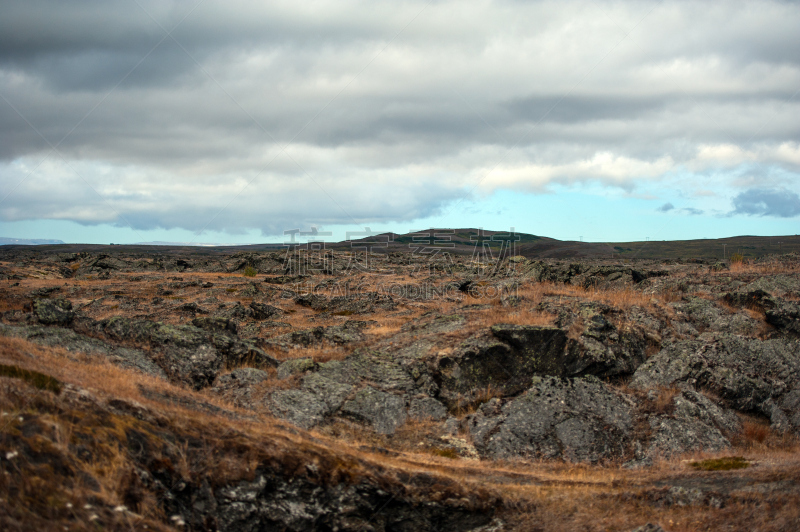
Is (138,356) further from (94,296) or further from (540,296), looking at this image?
(94,296)

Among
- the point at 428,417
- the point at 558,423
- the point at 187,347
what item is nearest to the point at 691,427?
the point at 558,423

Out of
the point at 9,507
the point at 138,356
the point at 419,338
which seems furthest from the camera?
the point at 419,338

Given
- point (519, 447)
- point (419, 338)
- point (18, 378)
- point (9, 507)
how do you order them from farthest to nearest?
point (419, 338), point (519, 447), point (18, 378), point (9, 507)

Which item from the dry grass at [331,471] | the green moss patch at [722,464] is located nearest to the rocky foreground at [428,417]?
the dry grass at [331,471]

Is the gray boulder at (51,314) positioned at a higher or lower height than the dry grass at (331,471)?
higher

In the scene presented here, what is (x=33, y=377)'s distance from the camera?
911 centimetres

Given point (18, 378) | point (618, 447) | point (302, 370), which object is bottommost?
point (618, 447)

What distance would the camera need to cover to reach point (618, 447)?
Result: 50.4ft

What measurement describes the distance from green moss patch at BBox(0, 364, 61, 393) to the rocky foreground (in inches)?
2.2

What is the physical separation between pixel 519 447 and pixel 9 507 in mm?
12678

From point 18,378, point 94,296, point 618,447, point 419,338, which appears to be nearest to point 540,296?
point 419,338

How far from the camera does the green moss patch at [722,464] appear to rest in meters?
13.7

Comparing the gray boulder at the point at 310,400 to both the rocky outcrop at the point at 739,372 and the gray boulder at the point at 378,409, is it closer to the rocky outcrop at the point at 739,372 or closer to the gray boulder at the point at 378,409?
the gray boulder at the point at 378,409

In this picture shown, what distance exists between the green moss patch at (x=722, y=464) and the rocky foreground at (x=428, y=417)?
0.72 feet
